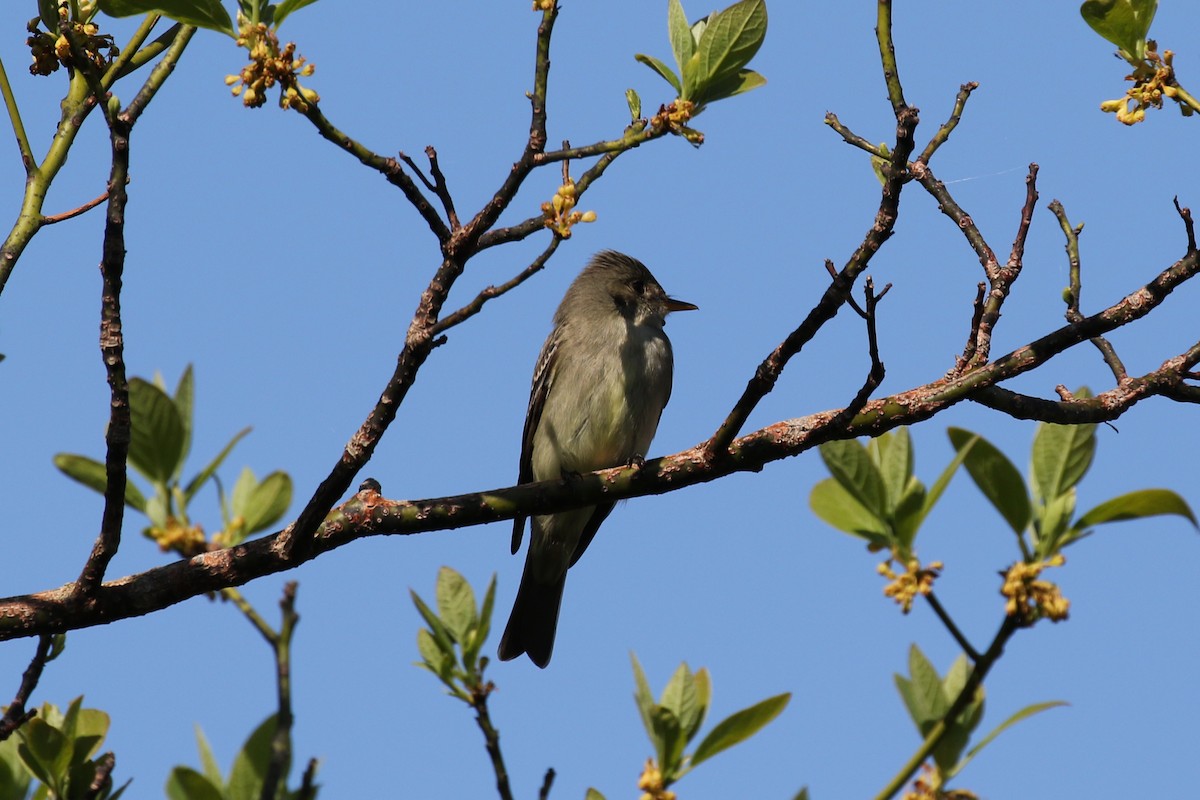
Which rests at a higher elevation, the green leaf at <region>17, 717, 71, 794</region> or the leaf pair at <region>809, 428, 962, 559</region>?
the leaf pair at <region>809, 428, 962, 559</region>

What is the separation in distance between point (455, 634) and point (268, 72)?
203cm

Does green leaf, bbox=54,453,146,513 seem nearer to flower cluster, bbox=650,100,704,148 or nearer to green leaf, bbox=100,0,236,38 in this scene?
green leaf, bbox=100,0,236,38

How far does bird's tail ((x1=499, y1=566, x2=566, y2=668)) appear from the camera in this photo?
7.78 metres

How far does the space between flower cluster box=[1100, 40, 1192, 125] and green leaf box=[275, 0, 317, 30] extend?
2024mm

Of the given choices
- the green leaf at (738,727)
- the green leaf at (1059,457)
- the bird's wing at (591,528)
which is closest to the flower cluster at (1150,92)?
the green leaf at (1059,457)

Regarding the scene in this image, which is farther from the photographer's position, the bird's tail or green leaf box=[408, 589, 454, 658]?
the bird's tail

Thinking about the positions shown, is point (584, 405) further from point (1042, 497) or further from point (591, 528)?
point (1042, 497)

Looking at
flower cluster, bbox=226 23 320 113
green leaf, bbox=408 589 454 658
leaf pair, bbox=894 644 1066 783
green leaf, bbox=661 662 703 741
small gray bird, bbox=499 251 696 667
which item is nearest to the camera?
flower cluster, bbox=226 23 320 113

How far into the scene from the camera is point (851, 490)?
11.5 feet

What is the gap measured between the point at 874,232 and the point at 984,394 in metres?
0.89

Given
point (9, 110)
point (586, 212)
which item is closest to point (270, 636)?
point (586, 212)

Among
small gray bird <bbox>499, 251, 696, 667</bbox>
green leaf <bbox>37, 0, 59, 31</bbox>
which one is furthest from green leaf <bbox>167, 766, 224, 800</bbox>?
small gray bird <bbox>499, 251, 696, 667</bbox>

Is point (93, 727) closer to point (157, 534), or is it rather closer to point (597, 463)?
point (157, 534)

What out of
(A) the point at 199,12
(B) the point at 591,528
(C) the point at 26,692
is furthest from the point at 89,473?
(B) the point at 591,528
